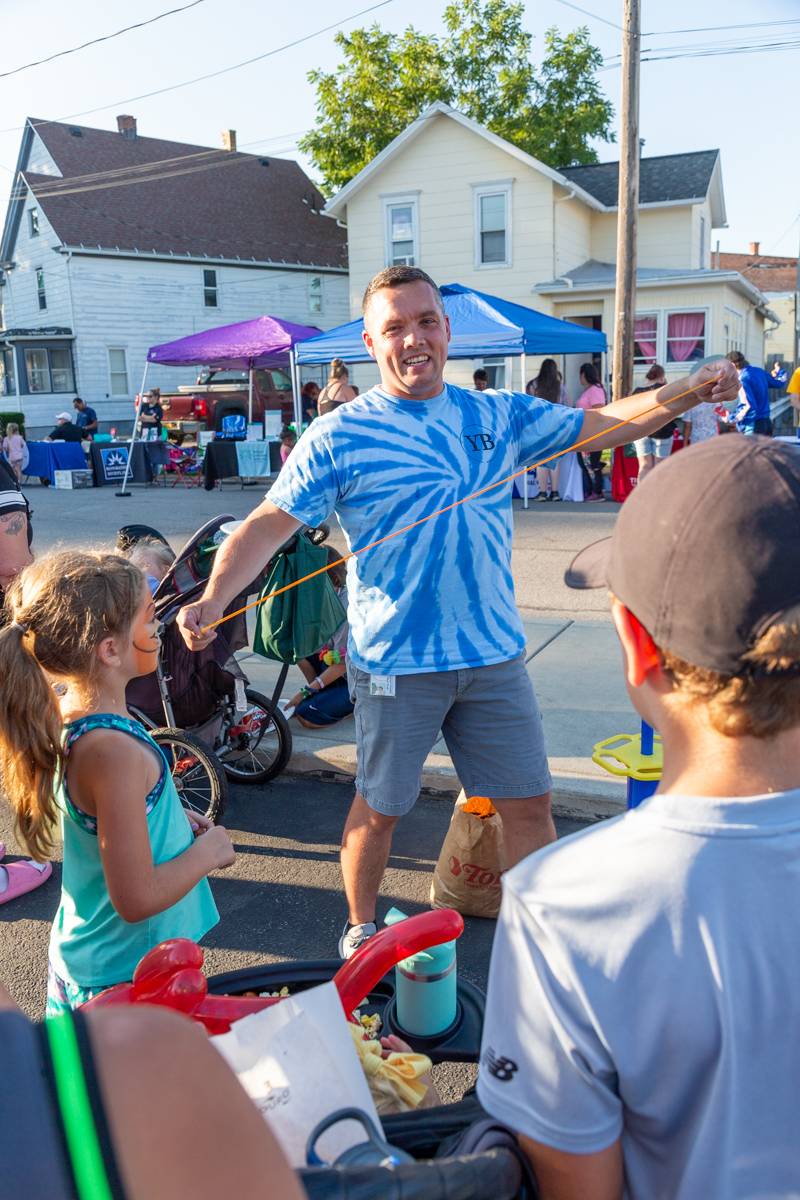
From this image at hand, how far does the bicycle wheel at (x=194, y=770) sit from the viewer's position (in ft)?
14.6

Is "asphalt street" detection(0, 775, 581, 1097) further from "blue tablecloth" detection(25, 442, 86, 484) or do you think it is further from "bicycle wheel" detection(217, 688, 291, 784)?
"blue tablecloth" detection(25, 442, 86, 484)

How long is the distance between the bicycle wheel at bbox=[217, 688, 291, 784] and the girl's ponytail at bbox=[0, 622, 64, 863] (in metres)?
2.82

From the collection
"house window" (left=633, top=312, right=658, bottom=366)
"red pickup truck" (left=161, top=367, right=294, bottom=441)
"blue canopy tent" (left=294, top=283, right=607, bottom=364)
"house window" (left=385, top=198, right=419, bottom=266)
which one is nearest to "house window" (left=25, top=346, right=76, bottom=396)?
→ "red pickup truck" (left=161, top=367, right=294, bottom=441)

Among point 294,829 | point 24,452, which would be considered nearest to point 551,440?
point 294,829

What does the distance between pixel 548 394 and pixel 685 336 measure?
33.1 feet

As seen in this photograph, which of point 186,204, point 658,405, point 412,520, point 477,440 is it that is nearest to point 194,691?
point 412,520

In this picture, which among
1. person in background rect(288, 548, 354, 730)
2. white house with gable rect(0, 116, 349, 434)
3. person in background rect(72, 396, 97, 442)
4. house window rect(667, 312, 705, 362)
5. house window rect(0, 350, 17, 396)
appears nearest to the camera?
person in background rect(288, 548, 354, 730)

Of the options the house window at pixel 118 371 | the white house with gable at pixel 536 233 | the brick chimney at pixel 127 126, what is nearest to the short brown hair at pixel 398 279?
the white house with gable at pixel 536 233

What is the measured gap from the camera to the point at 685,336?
22.7m

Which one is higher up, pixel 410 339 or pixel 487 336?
pixel 487 336

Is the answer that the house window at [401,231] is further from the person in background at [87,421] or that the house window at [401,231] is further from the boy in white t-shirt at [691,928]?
the boy in white t-shirt at [691,928]

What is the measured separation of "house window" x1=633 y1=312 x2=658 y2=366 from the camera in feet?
75.2

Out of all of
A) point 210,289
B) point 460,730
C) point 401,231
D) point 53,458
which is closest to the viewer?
point 460,730

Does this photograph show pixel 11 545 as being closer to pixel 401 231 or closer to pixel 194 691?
pixel 194 691
